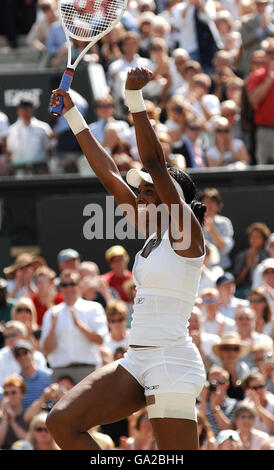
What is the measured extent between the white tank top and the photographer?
145 inches

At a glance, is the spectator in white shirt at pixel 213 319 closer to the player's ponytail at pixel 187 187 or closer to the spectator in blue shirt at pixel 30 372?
the spectator in blue shirt at pixel 30 372

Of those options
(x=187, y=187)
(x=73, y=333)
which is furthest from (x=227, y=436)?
(x=187, y=187)

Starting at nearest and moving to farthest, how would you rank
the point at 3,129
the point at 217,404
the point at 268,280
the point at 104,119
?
the point at 217,404 < the point at 268,280 < the point at 104,119 < the point at 3,129

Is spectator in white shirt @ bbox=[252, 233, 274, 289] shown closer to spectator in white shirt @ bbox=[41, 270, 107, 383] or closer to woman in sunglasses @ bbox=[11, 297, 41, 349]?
spectator in white shirt @ bbox=[41, 270, 107, 383]

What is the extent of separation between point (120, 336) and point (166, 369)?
477cm

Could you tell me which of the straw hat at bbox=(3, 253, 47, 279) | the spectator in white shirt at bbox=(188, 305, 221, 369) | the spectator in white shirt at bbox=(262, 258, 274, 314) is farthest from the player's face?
the straw hat at bbox=(3, 253, 47, 279)

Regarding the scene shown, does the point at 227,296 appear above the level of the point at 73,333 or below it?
above

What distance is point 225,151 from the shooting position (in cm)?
1293

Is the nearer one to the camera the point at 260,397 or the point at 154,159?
the point at 154,159

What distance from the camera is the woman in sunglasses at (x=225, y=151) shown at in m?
12.7

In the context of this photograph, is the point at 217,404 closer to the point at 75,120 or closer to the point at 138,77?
the point at 75,120

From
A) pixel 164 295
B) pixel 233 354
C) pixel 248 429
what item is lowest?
pixel 248 429

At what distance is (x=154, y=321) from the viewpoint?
5406 millimetres

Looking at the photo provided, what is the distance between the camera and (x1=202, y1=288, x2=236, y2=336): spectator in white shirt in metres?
10.5
